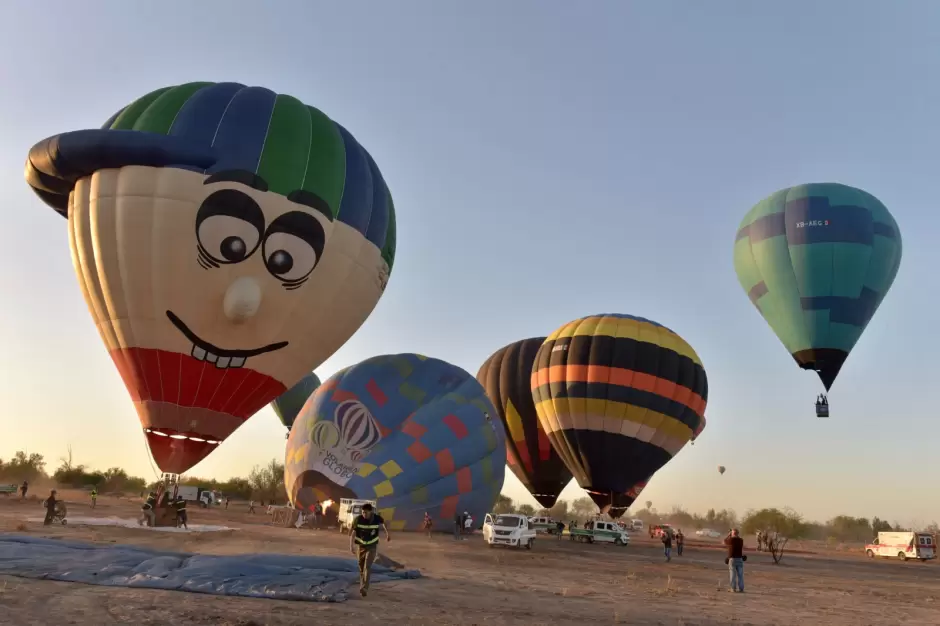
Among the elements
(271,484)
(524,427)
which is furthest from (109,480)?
(524,427)

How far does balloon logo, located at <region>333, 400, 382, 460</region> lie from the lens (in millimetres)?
19234

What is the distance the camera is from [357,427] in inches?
766

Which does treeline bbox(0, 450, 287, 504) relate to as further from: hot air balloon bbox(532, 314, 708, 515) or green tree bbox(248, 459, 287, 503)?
hot air balloon bbox(532, 314, 708, 515)

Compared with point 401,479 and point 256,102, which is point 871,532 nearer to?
point 401,479

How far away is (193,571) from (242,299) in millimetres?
6869

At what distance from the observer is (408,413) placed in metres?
20.1

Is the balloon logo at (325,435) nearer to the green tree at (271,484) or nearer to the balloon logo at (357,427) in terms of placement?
the balloon logo at (357,427)

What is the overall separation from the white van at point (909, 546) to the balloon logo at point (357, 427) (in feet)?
85.2

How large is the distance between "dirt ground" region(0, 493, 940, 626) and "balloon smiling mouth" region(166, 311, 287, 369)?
3.69m

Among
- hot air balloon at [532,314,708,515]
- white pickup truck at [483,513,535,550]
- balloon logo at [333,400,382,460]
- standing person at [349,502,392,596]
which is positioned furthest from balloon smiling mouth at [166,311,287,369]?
hot air balloon at [532,314,708,515]

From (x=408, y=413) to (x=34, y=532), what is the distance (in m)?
9.59

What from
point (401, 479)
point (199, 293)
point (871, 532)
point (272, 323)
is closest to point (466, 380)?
point (401, 479)

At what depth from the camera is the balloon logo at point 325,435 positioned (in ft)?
63.8

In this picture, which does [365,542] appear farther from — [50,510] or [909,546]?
[909,546]
